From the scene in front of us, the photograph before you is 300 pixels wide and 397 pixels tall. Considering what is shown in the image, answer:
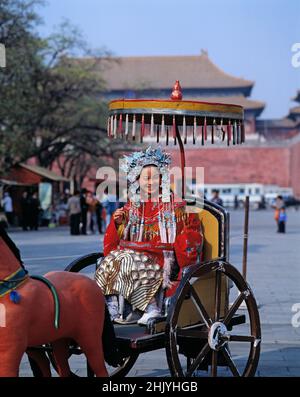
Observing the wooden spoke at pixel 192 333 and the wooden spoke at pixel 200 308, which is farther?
the wooden spoke at pixel 200 308

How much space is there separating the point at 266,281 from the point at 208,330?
665 centimetres

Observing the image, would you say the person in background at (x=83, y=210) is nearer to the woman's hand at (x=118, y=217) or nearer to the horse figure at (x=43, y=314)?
the woman's hand at (x=118, y=217)

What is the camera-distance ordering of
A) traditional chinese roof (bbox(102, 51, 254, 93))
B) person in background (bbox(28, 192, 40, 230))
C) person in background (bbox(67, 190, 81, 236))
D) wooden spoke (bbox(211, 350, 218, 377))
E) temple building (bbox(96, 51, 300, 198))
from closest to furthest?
wooden spoke (bbox(211, 350, 218, 377)) → person in background (bbox(67, 190, 81, 236)) → person in background (bbox(28, 192, 40, 230)) → temple building (bbox(96, 51, 300, 198)) → traditional chinese roof (bbox(102, 51, 254, 93))

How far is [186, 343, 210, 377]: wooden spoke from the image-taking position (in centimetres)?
473

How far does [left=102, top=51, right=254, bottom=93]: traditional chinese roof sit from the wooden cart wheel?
64.9 m

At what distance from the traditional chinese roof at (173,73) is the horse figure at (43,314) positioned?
65.7 meters

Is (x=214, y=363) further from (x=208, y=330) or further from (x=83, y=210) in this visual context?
(x=83, y=210)

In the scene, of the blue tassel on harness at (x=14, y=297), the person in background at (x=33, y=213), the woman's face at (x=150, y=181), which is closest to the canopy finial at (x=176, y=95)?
the woman's face at (x=150, y=181)

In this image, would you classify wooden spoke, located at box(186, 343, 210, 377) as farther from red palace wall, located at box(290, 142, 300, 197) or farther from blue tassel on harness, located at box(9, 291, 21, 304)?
red palace wall, located at box(290, 142, 300, 197)

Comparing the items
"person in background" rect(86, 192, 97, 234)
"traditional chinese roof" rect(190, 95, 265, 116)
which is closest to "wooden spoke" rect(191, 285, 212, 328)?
"person in background" rect(86, 192, 97, 234)

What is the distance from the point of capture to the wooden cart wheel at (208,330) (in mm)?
4504

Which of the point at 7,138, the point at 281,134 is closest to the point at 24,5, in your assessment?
the point at 7,138

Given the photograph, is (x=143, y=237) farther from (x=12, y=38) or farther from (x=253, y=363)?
Result: (x=12, y=38)

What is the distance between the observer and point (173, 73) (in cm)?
→ 7194
